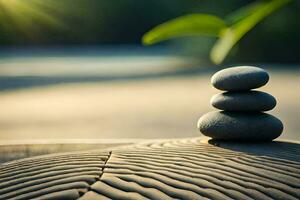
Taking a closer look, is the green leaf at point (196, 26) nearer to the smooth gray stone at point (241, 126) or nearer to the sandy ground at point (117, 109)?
the smooth gray stone at point (241, 126)

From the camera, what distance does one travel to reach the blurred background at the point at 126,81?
9.30m

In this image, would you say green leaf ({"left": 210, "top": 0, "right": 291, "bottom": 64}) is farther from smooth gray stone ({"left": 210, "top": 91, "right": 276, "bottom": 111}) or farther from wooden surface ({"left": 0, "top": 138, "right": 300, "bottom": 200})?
smooth gray stone ({"left": 210, "top": 91, "right": 276, "bottom": 111})

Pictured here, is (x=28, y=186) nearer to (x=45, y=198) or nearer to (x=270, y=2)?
(x=45, y=198)

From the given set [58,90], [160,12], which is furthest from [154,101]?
[160,12]

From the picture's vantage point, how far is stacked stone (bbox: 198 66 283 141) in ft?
12.0

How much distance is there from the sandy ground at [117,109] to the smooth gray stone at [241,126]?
3.69 m

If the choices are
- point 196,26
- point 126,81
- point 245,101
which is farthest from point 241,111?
point 126,81

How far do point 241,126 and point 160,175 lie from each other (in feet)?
3.19

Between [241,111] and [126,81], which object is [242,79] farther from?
[126,81]

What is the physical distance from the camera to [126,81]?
1686 cm

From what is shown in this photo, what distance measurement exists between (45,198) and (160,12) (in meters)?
34.1

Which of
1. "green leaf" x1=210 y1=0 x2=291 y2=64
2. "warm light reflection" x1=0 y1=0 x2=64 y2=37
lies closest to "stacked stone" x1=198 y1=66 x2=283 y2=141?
"green leaf" x1=210 y1=0 x2=291 y2=64

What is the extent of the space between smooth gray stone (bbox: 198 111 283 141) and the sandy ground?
3688 mm

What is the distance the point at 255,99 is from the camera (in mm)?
3701
